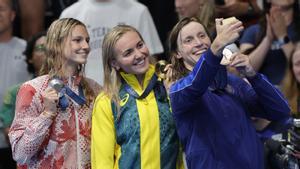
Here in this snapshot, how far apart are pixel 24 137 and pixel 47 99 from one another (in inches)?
10.8

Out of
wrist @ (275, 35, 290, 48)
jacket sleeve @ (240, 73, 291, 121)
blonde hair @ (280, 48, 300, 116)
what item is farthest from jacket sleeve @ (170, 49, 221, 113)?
wrist @ (275, 35, 290, 48)

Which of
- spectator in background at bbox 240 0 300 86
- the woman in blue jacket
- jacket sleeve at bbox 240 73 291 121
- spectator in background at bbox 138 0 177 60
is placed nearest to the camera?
the woman in blue jacket

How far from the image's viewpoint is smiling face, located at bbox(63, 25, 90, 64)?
16.4ft

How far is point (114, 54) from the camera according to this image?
494cm

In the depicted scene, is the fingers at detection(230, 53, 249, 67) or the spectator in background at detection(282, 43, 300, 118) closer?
the fingers at detection(230, 53, 249, 67)

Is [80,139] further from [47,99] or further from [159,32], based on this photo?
[159,32]

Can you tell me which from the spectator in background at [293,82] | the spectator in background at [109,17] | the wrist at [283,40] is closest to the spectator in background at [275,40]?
the wrist at [283,40]

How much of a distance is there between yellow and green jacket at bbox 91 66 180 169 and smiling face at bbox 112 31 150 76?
0.52ft

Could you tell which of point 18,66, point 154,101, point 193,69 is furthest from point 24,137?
point 18,66

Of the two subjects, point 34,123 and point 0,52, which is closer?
point 34,123

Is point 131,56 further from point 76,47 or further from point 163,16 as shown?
point 163,16

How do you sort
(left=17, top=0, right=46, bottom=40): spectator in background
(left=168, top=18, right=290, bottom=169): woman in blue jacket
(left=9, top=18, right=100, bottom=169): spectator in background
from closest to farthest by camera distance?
(left=168, top=18, right=290, bottom=169): woman in blue jacket < (left=9, top=18, right=100, bottom=169): spectator in background < (left=17, top=0, right=46, bottom=40): spectator in background

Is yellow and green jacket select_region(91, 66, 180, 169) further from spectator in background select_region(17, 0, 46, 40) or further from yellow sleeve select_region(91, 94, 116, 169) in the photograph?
spectator in background select_region(17, 0, 46, 40)

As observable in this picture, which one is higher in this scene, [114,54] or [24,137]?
[114,54]
